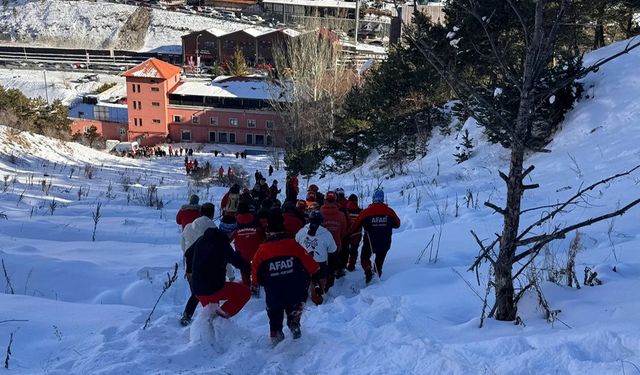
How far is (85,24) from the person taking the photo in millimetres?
91000

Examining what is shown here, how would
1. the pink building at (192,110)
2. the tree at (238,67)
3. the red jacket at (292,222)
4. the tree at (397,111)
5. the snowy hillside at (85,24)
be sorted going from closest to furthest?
the red jacket at (292,222) → the tree at (397,111) → the pink building at (192,110) → the tree at (238,67) → the snowy hillside at (85,24)

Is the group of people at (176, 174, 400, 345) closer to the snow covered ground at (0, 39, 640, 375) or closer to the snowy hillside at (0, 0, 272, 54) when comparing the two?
the snow covered ground at (0, 39, 640, 375)

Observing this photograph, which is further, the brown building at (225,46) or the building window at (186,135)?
the brown building at (225,46)

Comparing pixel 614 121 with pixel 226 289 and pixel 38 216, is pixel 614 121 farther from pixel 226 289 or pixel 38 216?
pixel 38 216

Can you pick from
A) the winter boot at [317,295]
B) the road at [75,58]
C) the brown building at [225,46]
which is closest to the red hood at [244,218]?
the winter boot at [317,295]

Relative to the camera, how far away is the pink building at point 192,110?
168ft

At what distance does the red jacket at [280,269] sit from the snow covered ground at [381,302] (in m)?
0.44

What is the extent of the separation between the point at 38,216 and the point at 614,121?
1297cm

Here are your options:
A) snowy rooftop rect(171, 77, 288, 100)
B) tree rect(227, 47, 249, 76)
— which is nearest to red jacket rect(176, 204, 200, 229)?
snowy rooftop rect(171, 77, 288, 100)

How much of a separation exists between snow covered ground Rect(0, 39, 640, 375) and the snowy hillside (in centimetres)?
7997

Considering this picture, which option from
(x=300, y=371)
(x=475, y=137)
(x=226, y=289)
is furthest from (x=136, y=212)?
(x=475, y=137)

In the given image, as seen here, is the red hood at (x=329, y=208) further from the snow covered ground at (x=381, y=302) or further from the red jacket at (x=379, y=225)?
the snow covered ground at (x=381, y=302)

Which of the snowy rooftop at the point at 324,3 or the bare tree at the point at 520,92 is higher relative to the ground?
the snowy rooftop at the point at 324,3

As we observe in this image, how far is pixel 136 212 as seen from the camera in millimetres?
11859
